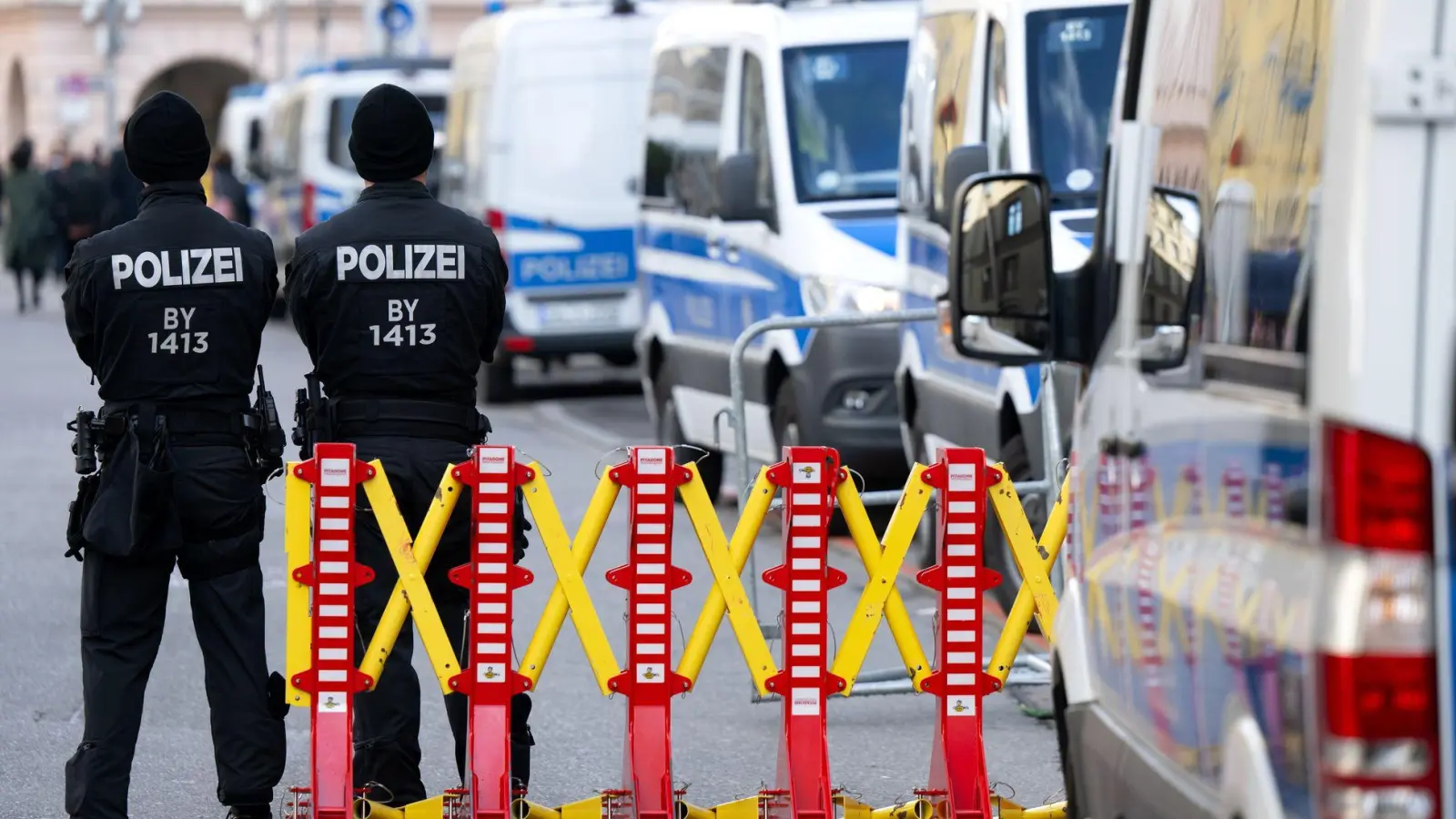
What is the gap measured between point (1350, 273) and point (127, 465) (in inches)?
141

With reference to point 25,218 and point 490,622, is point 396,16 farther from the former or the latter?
point 490,622

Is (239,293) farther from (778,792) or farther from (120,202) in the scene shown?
(120,202)

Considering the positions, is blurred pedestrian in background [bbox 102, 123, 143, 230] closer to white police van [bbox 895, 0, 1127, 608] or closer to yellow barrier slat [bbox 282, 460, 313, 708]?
white police van [bbox 895, 0, 1127, 608]

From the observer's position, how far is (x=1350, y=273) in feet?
10.3

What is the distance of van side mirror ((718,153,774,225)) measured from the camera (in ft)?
41.1

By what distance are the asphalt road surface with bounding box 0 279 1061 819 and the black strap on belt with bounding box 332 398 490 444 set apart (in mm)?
1162

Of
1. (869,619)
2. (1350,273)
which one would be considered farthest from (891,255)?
(1350,273)

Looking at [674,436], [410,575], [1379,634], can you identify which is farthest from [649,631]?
[674,436]

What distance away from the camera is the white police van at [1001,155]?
9.59 meters

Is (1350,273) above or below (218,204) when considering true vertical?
above

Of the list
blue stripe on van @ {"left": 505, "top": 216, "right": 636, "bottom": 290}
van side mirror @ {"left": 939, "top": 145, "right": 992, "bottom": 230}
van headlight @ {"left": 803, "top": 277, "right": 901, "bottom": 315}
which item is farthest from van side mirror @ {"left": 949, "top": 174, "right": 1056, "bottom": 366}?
blue stripe on van @ {"left": 505, "top": 216, "right": 636, "bottom": 290}

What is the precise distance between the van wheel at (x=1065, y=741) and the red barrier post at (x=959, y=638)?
3.09ft

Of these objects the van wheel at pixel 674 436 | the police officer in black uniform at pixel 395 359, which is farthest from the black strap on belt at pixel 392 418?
the van wheel at pixel 674 436

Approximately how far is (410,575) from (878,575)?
1043mm
